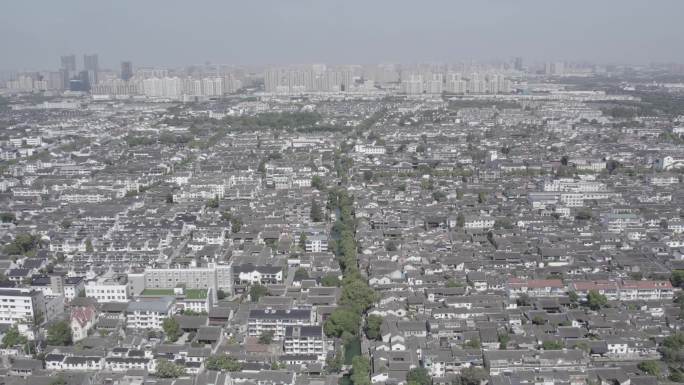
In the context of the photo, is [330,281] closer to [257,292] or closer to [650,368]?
[257,292]

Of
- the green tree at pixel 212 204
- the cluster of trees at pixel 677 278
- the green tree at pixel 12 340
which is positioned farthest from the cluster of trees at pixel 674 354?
the green tree at pixel 212 204

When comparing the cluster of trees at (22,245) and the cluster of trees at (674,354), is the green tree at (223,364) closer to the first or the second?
the cluster of trees at (674,354)

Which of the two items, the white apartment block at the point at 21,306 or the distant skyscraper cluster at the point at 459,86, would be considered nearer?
the white apartment block at the point at 21,306

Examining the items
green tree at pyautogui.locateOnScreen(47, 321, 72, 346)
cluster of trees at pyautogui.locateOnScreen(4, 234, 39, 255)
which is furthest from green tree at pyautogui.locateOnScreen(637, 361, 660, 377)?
cluster of trees at pyautogui.locateOnScreen(4, 234, 39, 255)

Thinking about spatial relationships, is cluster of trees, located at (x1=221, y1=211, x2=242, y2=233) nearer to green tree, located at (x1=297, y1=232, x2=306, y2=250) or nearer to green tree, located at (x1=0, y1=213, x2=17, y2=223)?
green tree, located at (x1=297, y1=232, x2=306, y2=250)

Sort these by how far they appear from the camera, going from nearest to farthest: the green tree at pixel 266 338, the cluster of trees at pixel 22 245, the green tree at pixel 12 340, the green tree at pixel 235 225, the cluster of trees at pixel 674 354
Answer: the cluster of trees at pixel 674 354 → the green tree at pixel 266 338 → the green tree at pixel 12 340 → the cluster of trees at pixel 22 245 → the green tree at pixel 235 225

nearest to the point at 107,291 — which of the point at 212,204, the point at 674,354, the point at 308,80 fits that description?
the point at 212,204
